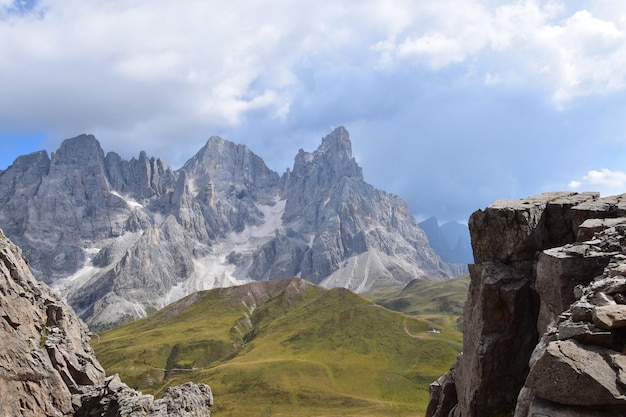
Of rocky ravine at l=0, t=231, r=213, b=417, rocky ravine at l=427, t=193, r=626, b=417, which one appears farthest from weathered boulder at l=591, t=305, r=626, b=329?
rocky ravine at l=0, t=231, r=213, b=417

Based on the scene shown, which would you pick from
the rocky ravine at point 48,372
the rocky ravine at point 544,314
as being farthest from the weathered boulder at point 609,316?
the rocky ravine at point 48,372

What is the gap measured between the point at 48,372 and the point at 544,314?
50.7m

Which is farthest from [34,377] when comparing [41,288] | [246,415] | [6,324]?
[246,415]

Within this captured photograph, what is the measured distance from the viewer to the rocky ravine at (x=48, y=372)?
4691 cm

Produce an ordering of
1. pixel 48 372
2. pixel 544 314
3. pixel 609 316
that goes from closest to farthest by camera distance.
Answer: pixel 609 316
pixel 544 314
pixel 48 372

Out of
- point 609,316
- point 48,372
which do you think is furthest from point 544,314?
point 48,372

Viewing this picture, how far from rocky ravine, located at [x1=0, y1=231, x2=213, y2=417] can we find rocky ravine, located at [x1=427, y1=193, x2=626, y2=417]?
1248 inches

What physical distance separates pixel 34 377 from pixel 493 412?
46338mm

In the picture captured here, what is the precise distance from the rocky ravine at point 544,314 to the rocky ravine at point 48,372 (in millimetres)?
31691

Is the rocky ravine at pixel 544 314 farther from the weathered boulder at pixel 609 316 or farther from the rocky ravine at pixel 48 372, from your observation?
the rocky ravine at pixel 48 372

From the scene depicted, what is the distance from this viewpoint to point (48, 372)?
49.9 meters

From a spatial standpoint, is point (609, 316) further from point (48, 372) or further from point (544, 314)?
point (48, 372)

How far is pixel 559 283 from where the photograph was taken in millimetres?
31594

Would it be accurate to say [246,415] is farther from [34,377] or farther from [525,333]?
[525,333]
